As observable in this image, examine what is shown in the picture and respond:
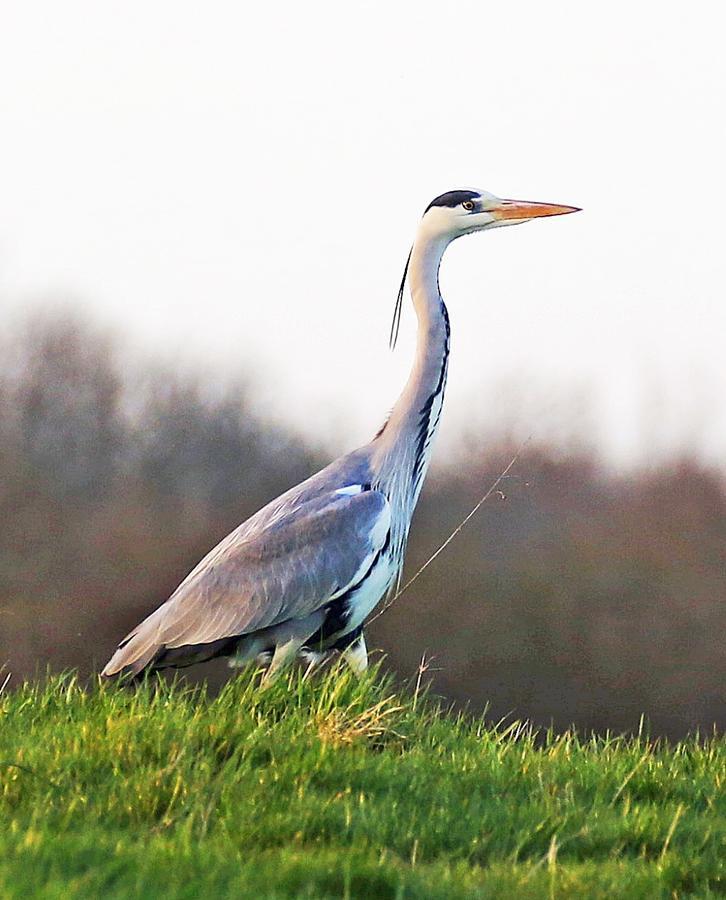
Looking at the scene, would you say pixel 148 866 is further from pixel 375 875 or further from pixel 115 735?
pixel 115 735

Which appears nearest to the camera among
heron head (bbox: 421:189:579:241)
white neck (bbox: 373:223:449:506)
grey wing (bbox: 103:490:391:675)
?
grey wing (bbox: 103:490:391:675)

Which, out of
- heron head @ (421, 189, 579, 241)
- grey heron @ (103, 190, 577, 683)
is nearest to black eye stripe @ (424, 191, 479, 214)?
heron head @ (421, 189, 579, 241)

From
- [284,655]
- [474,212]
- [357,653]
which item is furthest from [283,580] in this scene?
[474,212]

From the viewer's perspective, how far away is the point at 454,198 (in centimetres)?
785

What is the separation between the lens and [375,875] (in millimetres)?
3820

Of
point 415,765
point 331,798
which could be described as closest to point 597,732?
point 415,765

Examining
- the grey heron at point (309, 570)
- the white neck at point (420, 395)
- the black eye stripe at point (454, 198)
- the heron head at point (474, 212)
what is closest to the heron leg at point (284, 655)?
the grey heron at point (309, 570)

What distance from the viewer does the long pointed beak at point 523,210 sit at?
783 cm

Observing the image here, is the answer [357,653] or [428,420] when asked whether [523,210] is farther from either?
[357,653]

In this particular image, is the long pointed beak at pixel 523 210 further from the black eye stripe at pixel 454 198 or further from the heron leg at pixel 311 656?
the heron leg at pixel 311 656

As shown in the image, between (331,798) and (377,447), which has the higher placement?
(377,447)

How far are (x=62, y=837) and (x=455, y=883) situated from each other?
103 cm

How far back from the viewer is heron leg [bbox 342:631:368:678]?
6828 millimetres

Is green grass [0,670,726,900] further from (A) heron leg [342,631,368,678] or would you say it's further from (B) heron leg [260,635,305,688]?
(B) heron leg [260,635,305,688]
